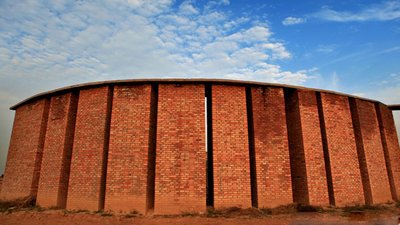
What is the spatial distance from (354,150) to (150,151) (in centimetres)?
809

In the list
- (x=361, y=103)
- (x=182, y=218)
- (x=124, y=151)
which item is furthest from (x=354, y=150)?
(x=124, y=151)

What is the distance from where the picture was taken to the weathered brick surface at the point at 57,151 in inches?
354

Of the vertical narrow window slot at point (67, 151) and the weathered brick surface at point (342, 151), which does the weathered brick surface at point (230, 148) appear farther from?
the vertical narrow window slot at point (67, 151)

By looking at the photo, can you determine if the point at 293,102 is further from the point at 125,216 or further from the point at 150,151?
the point at 125,216

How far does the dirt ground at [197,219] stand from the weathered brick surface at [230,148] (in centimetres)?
76

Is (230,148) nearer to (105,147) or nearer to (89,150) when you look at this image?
(105,147)

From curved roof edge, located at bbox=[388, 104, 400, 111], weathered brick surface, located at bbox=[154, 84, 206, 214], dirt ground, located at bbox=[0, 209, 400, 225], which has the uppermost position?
curved roof edge, located at bbox=[388, 104, 400, 111]

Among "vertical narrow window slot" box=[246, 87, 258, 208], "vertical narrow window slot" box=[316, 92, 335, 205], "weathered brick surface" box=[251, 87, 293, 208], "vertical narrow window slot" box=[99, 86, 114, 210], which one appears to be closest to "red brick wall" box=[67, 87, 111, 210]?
"vertical narrow window slot" box=[99, 86, 114, 210]

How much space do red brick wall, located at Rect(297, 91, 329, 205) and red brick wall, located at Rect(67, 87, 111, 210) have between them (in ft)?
23.8

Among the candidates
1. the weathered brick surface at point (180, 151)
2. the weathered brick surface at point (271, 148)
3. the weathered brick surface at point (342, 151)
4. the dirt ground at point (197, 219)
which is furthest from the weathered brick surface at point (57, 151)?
the weathered brick surface at point (342, 151)

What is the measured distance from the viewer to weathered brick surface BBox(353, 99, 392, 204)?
10123 millimetres

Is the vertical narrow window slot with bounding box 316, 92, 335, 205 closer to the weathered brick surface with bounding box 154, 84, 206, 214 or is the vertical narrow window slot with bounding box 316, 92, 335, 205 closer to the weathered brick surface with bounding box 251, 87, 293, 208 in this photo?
the weathered brick surface with bounding box 251, 87, 293, 208

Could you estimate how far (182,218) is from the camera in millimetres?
7312

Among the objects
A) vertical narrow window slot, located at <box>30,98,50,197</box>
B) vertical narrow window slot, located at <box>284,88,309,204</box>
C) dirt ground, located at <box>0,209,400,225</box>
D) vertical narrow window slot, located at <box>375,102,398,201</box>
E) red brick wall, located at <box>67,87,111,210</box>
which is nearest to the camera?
dirt ground, located at <box>0,209,400,225</box>
